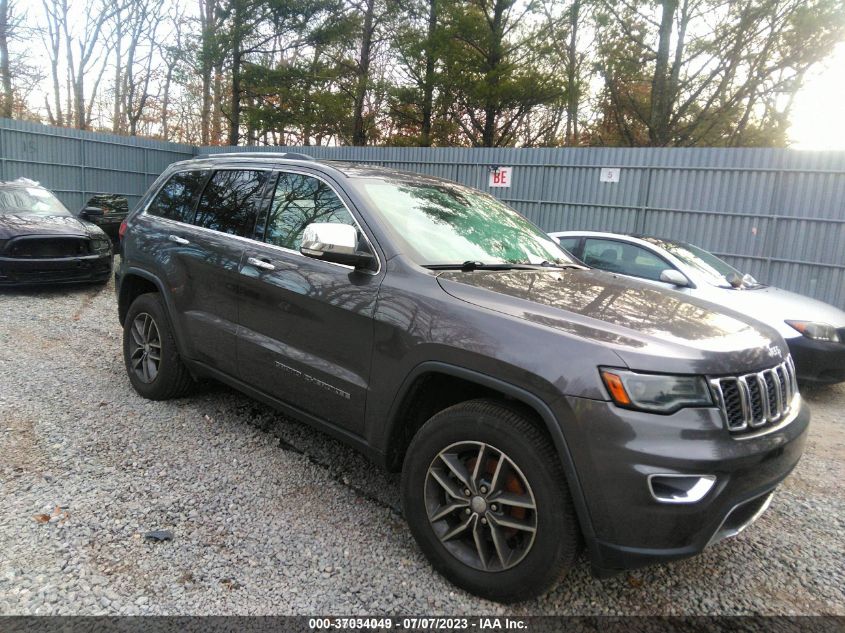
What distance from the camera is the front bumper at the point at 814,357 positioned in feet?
16.9

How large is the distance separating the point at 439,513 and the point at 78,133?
16871mm

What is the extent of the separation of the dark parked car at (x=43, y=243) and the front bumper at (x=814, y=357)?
9.08 meters

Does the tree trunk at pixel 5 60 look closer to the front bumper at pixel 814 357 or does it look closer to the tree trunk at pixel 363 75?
the tree trunk at pixel 363 75

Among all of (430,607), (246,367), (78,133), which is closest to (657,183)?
(246,367)

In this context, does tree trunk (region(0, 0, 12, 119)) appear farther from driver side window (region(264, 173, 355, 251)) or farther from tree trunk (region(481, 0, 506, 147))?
driver side window (region(264, 173, 355, 251))

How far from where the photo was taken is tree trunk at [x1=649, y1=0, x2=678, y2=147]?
623 inches

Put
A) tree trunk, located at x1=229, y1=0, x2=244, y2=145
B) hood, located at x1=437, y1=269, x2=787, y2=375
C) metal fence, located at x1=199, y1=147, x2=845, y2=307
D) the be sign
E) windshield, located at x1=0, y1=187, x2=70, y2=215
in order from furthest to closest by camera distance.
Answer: tree trunk, located at x1=229, y1=0, x2=244, y2=145, the be sign, metal fence, located at x1=199, y1=147, x2=845, y2=307, windshield, located at x1=0, y1=187, x2=70, y2=215, hood, located at x1=437, y1=269, x2=787, y2=375

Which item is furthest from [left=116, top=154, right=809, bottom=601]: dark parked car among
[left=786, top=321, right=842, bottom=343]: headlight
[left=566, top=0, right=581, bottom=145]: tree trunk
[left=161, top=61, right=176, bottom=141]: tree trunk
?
[left=161, top=61, right=176, bottom=141]: tree trunk

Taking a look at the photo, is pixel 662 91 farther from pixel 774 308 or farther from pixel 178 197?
pixel 178 197

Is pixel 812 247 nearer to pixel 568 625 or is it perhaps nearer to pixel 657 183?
pixel 657 183

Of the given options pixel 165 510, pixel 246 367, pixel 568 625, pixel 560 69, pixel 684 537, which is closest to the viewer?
pixel 684 537

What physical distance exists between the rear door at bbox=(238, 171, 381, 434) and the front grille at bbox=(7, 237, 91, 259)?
6.27 m

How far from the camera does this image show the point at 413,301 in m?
2.57

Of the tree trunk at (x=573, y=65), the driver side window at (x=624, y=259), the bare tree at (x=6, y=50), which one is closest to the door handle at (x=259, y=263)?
the driver side window at (x=624, y=259)
